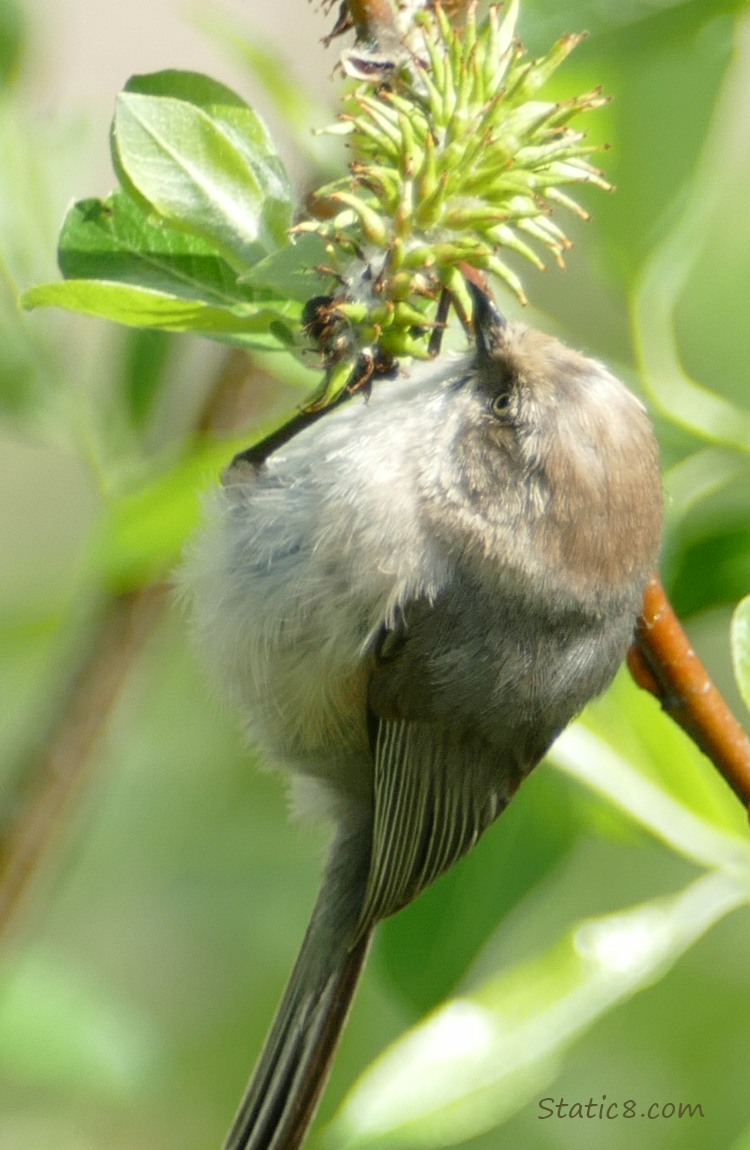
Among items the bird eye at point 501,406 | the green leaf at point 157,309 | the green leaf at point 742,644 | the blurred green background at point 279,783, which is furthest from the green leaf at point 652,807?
the green leaf at point 157,309

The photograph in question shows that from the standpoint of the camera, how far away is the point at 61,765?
5.08 ft

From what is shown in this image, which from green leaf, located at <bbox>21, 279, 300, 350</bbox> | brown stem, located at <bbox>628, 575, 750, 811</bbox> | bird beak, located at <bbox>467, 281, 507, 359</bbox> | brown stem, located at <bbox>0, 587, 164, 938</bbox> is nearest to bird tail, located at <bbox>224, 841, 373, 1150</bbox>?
brown stem, located at <bbox>0, 587, 164, 938</bbox>

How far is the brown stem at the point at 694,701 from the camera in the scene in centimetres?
125

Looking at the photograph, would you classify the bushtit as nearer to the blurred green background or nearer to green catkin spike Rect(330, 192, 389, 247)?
the blurred green background

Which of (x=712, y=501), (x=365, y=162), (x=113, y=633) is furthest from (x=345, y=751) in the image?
(x=365, y=162)

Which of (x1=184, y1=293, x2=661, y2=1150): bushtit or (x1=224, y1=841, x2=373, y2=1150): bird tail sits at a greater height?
(x1=184, y1=293, x2=661, y2=1150): bushtit

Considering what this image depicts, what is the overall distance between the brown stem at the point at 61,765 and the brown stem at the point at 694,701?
603 mm

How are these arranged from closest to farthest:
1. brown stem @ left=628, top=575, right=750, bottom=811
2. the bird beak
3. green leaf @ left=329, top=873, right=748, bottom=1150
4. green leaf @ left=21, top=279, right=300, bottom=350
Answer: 1. green leaf @ left=21, top=279, right=300, bottom=350
2. green leaf @ left=329, top=873, right=748, bottom=1150
3. brown stem @ left=628, top=575, right=750, bottom=811
4. the bird beak

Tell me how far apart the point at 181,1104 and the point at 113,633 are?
65 centimetres

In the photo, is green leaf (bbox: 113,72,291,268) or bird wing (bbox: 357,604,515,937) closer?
green leaf (bbox: 113,72,291,268)

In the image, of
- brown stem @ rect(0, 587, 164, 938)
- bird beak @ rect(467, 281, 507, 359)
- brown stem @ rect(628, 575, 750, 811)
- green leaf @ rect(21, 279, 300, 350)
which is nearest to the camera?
green leaf @ rect(21, 279, 300, 350)

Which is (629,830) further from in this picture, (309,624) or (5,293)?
(5,293)

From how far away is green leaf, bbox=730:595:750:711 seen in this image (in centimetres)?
122

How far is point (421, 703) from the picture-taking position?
5.01 feet
